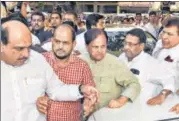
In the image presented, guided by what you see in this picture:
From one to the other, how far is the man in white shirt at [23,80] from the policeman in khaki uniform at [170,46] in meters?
0.73

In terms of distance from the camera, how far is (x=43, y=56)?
2908mm

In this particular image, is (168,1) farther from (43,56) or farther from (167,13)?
(43,56)

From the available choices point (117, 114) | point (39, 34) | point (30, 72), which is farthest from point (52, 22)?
point (117, 114)

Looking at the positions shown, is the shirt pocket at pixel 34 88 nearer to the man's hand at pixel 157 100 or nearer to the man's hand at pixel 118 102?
the man's hand at pixel 118 102

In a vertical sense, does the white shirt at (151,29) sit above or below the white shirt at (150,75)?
above

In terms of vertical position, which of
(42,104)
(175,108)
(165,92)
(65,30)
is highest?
(65,30)

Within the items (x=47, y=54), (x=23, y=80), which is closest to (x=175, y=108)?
(x=47, y=54)

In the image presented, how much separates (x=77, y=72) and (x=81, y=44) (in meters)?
0.19

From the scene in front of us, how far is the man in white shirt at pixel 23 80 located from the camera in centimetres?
271

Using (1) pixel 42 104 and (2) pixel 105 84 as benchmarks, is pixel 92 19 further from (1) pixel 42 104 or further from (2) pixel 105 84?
(1) pixel 42 104

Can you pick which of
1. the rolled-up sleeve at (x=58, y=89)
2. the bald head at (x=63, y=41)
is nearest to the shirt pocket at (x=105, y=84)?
the rolled-up sleeve at (x=58, y=89)

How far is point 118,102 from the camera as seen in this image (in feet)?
10.4

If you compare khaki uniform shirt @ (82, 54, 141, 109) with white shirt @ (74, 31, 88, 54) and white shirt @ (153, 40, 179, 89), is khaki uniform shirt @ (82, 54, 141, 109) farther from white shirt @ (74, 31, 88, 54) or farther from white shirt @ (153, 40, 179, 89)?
white shirt @ (153, 40, 179, 89)

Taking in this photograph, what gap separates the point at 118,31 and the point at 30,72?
0.72 meters
